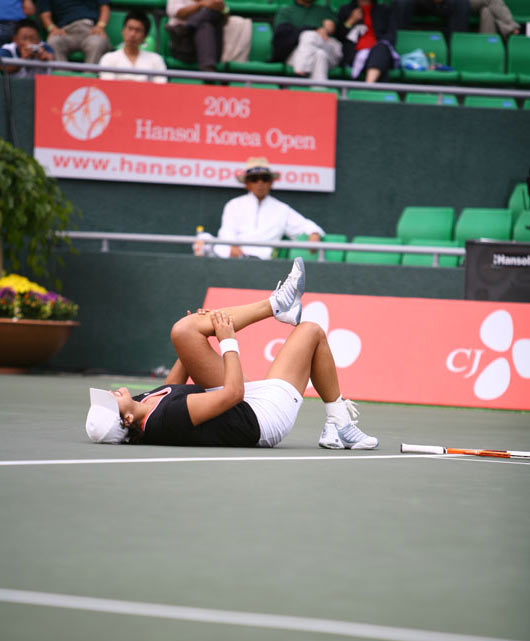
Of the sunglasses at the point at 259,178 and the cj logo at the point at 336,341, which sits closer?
the cj logo at the point at 336,341

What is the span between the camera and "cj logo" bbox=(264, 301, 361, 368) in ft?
30.3

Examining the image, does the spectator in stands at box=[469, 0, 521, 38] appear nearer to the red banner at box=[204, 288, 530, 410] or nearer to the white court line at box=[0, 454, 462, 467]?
the red banner at box=[204, 288, 530, 410]

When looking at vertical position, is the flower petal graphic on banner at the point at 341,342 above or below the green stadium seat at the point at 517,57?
below

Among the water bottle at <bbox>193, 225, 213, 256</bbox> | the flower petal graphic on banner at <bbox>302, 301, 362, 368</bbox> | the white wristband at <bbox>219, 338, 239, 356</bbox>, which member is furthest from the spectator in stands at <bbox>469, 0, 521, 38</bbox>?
the white wristband at <bbox>219, 338, 239, 356</bbox>

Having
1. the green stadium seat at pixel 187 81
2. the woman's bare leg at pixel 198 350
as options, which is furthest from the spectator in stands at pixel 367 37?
the woman's bare leg at pixel 198 350

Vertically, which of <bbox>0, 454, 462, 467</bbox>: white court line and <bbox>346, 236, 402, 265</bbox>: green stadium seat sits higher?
<bbox>346, 236, 402, 265</bbox>: green stadium seat

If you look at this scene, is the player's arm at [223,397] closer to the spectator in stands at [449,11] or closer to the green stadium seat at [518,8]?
the spectator in stands at [449,11]

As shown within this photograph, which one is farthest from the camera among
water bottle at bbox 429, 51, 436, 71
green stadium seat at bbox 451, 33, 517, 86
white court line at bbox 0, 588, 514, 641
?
green stadium seat at bbox 451, 33, 517, 86

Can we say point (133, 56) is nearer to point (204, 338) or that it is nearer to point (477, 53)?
point (477, 53)

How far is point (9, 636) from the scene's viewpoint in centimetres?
204

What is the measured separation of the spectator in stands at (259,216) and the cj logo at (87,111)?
186cm

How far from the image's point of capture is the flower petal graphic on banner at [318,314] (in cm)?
948

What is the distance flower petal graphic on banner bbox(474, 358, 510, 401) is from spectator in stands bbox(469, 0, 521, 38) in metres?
7.77

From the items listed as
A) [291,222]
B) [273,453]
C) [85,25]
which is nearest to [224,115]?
[291,222]
